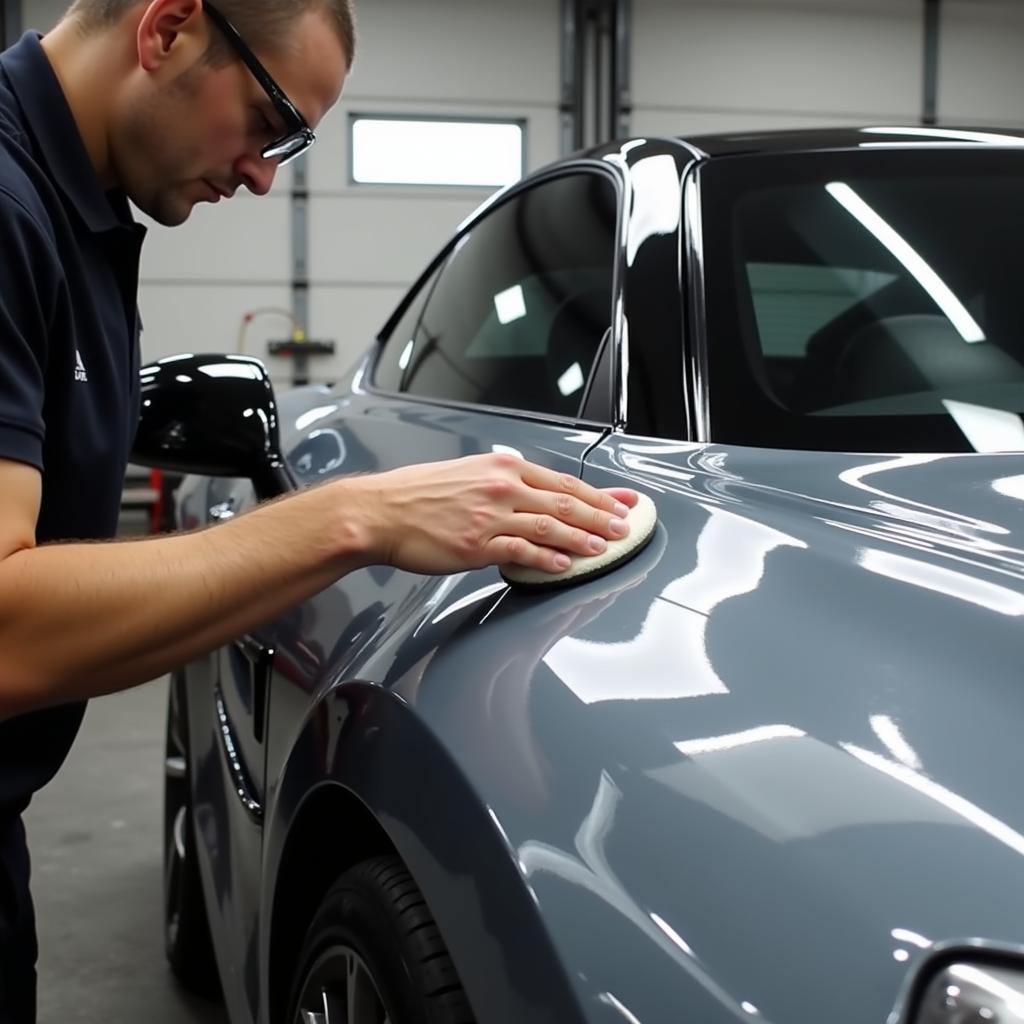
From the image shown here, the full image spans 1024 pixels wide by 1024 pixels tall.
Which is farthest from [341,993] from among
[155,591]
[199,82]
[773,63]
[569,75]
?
[773,63]

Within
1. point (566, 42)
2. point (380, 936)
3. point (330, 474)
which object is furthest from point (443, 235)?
point (380, 936)

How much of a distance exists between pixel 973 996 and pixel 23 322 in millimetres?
851

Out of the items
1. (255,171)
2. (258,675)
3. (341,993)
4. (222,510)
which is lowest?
(341,993)

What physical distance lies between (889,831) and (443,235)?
9593mm

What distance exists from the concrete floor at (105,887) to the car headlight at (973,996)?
74.6 inches

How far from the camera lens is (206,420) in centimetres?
154

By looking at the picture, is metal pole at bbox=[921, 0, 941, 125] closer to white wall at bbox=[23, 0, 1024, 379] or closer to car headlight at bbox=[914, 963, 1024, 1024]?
white wall at bbox=[23, 0, 1024, 379]

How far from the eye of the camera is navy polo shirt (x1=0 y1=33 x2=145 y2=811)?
3.32 ft

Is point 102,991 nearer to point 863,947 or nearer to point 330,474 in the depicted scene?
point 330,474

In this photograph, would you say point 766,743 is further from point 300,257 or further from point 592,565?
point 300,257

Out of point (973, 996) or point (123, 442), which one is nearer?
point (973, 996)

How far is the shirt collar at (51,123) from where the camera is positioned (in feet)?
3.92

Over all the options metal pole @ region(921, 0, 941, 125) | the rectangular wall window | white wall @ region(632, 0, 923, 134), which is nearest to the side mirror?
the rectangular wall window

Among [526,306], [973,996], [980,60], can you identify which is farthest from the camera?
[980,60]
